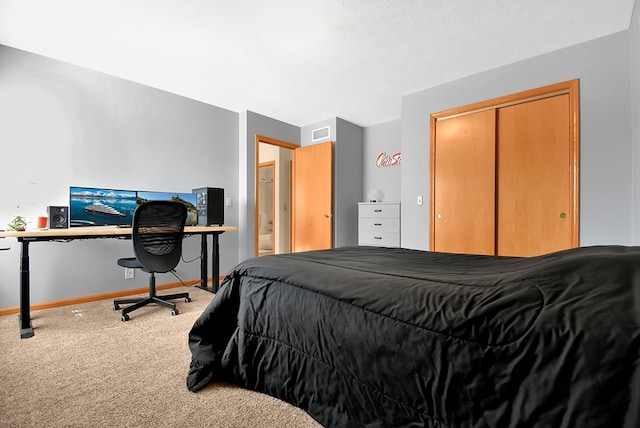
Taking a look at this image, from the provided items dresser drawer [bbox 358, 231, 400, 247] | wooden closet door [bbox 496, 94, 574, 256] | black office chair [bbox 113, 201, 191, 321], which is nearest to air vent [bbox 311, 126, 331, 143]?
dresser drawer [bbox 358, 231, 400, 247]

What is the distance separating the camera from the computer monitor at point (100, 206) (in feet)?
8.96

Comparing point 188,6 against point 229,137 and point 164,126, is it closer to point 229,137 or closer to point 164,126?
point 164,126

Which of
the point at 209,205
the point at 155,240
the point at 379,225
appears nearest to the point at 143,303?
the point at 155,240

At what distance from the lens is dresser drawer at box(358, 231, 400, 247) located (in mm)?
3982

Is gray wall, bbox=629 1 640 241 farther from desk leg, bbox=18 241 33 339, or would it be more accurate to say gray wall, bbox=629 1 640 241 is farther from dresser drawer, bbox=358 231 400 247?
desk leg, bbox=18 241 33 339

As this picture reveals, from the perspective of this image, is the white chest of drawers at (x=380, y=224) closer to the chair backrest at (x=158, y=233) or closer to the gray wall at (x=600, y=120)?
the gray wall at (x=600, y=120)

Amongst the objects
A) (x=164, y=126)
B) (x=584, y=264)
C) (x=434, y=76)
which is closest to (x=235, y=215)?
(x=164, y=126)

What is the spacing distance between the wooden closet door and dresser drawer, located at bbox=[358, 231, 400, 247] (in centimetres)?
124

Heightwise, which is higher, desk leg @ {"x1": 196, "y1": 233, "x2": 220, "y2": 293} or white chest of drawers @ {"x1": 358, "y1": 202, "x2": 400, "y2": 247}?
white chest of drawers @ {"x1": 358, "y1": 202, "x2": 400, "y2": 247}

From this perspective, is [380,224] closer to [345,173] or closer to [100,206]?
[345,173]

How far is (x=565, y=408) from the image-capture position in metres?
0.62

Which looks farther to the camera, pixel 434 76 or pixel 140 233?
pixel 434 76

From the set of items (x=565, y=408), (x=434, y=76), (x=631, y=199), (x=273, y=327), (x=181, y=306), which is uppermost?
(x=434, y=76)

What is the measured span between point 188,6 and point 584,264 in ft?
8.76
